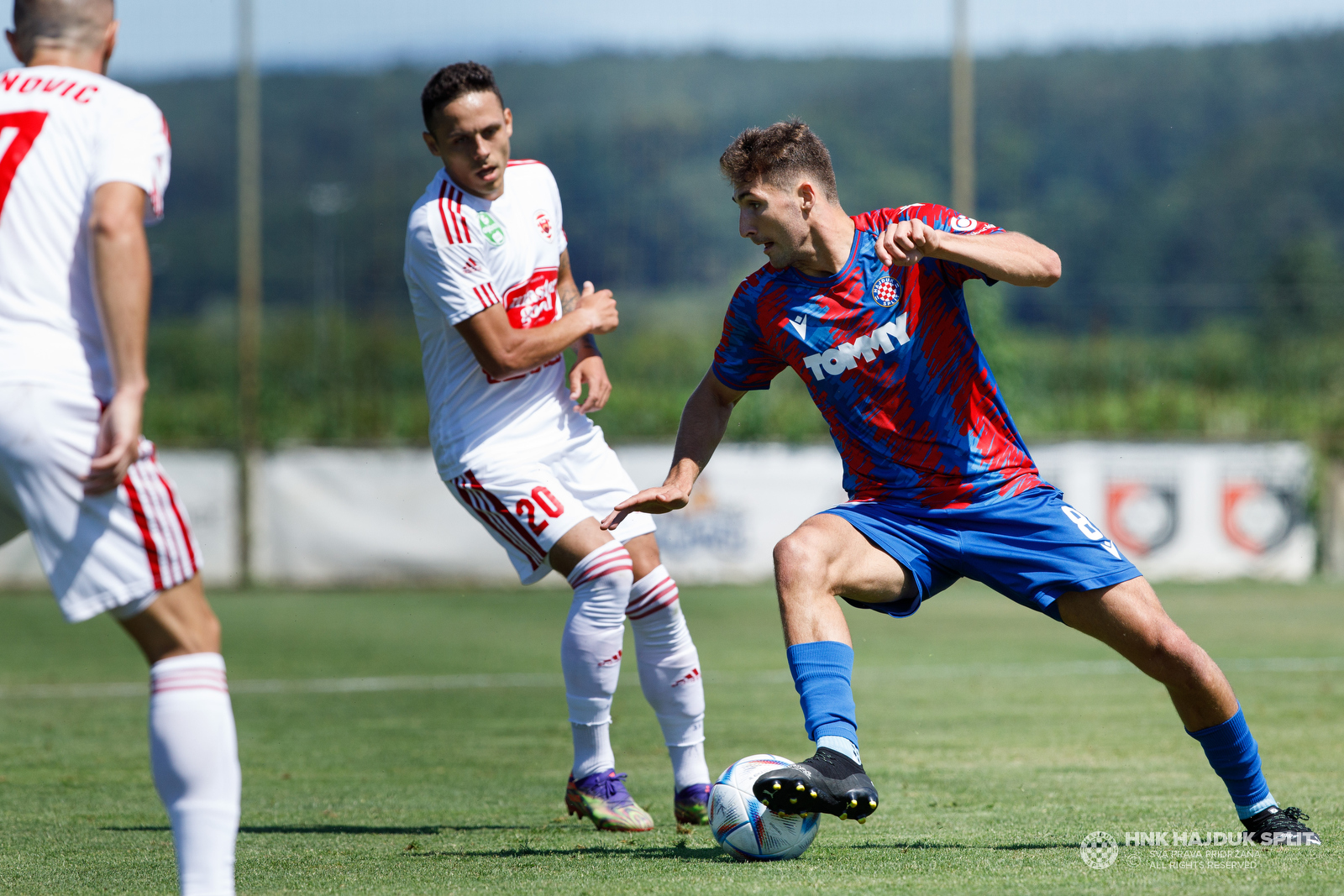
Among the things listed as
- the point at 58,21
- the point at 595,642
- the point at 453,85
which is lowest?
the point at 595,642

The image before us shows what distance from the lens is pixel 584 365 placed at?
536cm

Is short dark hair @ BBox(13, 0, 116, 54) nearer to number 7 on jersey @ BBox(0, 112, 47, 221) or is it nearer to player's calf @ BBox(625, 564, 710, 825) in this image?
number 7 on jersey @ BBox(0, 112, 47, 221)

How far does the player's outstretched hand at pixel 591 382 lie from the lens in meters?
5.27

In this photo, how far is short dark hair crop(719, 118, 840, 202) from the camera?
13.7 feet

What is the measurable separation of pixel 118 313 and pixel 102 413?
0.74ft

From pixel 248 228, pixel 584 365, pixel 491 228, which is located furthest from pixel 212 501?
pixel 491 228

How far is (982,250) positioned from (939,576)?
37.5 inches

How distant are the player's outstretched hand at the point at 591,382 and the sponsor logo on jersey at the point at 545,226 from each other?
1.53 feet

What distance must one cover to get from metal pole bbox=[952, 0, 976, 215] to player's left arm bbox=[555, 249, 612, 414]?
1604 cm

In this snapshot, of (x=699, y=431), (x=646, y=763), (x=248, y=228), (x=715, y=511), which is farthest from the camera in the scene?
(x=248, y=228)

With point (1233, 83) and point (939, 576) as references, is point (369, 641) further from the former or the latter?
point (1233, 83)

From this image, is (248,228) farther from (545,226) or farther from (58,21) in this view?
(58,21)

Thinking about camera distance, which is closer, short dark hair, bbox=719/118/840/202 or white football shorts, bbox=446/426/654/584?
short dark hair, bbox=719/118/840/202

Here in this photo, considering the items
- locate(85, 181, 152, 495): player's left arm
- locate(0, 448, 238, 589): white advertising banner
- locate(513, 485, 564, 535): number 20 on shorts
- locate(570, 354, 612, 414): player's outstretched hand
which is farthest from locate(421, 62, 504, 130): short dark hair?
locate(0, 448, 238, 589): white advertising banner
